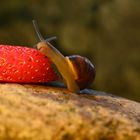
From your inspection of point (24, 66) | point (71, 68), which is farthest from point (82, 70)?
point (24, 66)

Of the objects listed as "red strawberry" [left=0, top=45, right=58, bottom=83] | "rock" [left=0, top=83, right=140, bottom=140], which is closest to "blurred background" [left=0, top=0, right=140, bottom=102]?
"red strawberry" [left=0, top=45, right=58, bottom=83]

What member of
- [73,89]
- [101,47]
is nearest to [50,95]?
[73,89]

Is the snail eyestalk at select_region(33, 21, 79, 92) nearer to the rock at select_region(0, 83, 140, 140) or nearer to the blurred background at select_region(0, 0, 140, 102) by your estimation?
the rock at select_region(0, 83, 140, 140)

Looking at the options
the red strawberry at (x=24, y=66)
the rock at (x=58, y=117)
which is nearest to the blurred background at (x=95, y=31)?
the red strawberry at (x=24, y=66)

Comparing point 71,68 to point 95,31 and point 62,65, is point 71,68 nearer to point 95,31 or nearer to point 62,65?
point 62,65

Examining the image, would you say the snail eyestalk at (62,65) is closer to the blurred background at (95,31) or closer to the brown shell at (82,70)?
the brown shell at (82,70)
